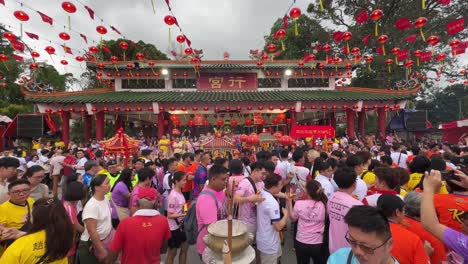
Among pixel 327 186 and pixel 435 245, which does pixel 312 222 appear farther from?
pixel 435 245

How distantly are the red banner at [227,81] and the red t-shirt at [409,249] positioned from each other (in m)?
15.6

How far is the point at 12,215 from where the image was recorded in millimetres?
2875

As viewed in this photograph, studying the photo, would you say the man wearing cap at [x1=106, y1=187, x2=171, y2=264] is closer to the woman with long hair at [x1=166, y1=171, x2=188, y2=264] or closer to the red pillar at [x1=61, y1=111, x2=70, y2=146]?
the woman with long hair at [x1=166, y1=171, x2=188, y2=264]

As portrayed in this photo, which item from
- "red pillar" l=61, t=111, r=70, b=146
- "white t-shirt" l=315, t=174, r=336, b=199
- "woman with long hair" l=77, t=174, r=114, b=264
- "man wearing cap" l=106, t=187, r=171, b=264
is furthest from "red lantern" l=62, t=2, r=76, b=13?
"red pillar" l=61, t=111, r=70, b=146

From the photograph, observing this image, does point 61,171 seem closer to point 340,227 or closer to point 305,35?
point 340,227

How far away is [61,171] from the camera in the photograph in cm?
867

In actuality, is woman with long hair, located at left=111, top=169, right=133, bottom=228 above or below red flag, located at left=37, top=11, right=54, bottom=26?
below

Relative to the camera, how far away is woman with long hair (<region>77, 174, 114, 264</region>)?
9.82 ft

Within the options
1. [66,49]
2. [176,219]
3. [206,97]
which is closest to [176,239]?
[176,219]

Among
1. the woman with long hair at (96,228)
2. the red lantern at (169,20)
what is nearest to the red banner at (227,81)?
the red lantern at (169,20)

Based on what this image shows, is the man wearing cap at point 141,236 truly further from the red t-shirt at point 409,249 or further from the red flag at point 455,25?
the red flag at point 455,25

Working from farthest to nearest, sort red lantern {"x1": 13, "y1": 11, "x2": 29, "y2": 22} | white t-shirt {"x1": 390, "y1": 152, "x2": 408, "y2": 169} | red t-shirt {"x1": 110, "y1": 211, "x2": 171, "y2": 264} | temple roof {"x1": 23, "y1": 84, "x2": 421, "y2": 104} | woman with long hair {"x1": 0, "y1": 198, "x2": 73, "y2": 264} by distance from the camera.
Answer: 1. temple roof {"x1": 23, "y1": 84, "x2": 421, "y2": 104}
2. red lantern {"x1": 13, "y1": 11, "x2": 29, "y2": 22}
3. white t-shirt {"x1": 390, "y1": 152, "x2": 408, "y2": 169}
4. red t-shirt {"x1": 110, "y1": 211, "x2": 171, "y2": 264}
5. woman with long hair {"x1": 0, "y1": 198, "x2": 73, "y2": 264}

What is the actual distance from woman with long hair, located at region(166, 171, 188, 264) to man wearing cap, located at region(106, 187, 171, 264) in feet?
2.97

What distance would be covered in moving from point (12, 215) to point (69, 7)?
6.20m
